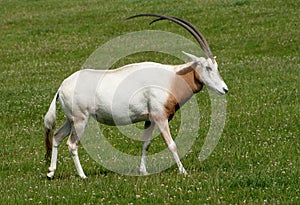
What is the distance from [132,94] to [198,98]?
7.64 meters

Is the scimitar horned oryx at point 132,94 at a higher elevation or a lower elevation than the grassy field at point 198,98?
higher

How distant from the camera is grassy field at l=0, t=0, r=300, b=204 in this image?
9.07 m

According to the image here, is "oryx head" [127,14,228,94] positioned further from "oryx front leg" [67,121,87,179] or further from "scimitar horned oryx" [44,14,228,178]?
"oryx front leg" [67,121,87,179]

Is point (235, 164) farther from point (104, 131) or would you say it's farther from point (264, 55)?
point (264, 55)

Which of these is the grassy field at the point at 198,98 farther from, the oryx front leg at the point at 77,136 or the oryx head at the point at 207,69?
the oryx head at the point at 207,69

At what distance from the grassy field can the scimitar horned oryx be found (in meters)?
0.84

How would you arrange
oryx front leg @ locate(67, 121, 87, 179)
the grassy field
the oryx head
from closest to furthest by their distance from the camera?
the grassy field < oryx front leg @ locate(67, 121, 87, 179) < the oryx head

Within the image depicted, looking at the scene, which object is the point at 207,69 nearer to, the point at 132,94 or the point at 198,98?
the point at 132,94

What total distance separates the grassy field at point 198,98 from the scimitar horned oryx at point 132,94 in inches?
32.9

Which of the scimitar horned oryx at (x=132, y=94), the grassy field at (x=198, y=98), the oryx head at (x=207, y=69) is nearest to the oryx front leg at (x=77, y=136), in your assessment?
the scimitar horned oryx at (x=132, y=94)

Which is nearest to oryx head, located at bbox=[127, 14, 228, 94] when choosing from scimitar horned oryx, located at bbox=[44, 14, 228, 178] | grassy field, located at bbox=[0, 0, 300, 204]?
scimitar horned oryx, located at bbox=[44, 14, 228, 178]

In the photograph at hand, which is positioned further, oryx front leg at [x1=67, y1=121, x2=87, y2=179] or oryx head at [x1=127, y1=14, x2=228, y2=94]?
oryx head at [x1=127, y1=14, x2=228, y2=94]

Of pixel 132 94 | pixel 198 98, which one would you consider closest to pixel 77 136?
pixel 132 94

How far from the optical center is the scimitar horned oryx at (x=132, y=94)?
35.4 feet
